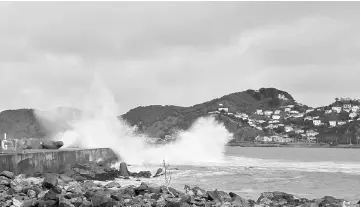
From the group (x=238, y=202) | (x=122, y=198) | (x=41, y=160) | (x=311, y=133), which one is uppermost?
(x=311, y=133)

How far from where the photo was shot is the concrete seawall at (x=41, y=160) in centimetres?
1830

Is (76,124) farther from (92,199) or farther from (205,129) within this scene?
(92,199)

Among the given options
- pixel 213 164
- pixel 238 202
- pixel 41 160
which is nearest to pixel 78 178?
pixel 41 160

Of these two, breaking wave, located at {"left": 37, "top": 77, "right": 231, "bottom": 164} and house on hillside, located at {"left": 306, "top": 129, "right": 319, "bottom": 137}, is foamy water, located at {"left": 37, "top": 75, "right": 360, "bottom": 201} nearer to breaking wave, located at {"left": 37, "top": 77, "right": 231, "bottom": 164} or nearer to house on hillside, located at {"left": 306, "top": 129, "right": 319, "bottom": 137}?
breaking wave, located at {"left": 37, "top": 77, "right": 231, "bottom": 164}

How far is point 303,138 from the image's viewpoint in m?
120

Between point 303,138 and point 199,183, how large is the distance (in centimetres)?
10441

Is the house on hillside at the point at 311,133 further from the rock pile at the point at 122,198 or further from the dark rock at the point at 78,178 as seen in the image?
the rock pile at the point at 122,198

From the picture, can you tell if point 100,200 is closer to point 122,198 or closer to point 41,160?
point 122,198

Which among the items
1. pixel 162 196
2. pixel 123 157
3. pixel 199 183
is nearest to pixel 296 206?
pixel 162 196

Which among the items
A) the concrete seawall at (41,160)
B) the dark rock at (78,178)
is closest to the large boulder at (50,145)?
the concrete seawall at (41,160)

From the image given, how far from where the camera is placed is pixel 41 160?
2020 cm

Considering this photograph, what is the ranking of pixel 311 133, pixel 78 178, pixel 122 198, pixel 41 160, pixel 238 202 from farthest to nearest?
pixel 311 133
pixel 41 160
pixel 78 178
pixel 238 202
pixel 122 198

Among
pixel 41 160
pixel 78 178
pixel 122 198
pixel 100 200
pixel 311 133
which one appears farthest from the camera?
pixel 311 133

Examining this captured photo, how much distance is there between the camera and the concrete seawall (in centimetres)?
1830
